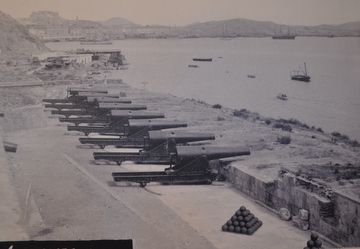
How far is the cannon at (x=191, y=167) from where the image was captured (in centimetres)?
648

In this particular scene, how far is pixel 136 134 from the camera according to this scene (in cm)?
818

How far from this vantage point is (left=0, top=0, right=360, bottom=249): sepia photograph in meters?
5.23

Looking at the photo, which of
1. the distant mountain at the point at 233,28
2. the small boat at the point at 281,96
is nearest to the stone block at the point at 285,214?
the small boat at the point at 281,96

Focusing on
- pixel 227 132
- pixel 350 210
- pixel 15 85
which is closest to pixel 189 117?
pixel 227 132

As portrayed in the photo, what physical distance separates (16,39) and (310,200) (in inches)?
163

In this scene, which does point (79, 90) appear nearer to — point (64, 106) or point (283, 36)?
point (64, 106)

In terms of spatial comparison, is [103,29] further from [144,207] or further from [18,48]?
[144,207]

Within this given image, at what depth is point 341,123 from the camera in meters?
6.56

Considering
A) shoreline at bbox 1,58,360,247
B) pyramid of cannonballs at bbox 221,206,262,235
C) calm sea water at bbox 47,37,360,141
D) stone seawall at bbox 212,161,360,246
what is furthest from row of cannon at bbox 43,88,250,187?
pyramid of cannonballs at bbox 221,206,262,235

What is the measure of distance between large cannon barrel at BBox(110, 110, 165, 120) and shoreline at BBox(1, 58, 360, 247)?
0.12m

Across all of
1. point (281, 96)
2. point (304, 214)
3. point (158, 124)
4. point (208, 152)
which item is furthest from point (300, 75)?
point (158, 124)

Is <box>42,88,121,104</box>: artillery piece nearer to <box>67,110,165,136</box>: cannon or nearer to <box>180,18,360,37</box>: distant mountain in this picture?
<box>67,110,165,136</box>: cannon

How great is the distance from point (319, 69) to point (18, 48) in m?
4.18

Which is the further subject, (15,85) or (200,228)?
(15,85)
